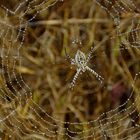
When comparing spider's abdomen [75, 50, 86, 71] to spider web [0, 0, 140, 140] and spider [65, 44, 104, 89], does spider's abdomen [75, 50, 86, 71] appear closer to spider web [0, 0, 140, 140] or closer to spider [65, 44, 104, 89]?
spider [65, 44, 104, 89]

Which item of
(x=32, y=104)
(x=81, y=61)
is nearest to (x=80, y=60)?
(x=81, y=61)

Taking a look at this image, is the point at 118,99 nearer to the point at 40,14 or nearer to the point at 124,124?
the point at 124,124

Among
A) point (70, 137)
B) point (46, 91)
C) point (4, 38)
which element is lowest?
point (70, 137)

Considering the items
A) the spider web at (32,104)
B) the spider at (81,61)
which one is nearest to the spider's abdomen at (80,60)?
the spider at (81,61)

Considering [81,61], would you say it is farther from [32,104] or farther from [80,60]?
[32,104]

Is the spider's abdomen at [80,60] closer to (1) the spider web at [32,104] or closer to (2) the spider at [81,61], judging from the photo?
(2) the spider at [81,61]

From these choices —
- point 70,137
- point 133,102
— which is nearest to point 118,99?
point 133,102

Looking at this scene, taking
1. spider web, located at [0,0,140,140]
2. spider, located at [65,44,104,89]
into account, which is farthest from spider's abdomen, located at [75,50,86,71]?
spider web, located at [0,0,140,140]

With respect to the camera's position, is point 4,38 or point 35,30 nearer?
point 4,38
